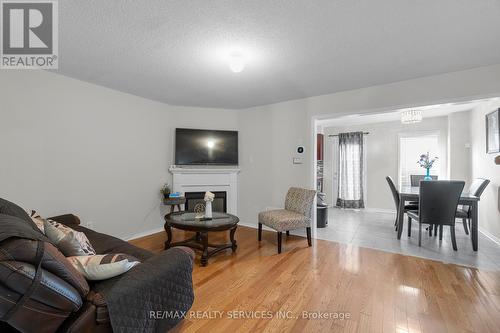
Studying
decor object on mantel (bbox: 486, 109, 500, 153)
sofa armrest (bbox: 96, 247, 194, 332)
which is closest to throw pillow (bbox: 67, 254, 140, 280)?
sofa armrest (bbox: 96, 247, 194, 332)

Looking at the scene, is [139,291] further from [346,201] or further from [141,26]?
[346,201]

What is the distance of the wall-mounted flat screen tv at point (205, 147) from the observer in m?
4.03

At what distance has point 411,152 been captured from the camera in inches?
218

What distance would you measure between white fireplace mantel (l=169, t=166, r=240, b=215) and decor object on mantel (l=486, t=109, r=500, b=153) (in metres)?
3.98

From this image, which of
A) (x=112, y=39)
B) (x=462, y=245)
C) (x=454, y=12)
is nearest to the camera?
(x=454, y=12)

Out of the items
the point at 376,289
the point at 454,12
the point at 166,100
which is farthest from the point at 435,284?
the point at 166,100

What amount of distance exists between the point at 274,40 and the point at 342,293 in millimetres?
2335

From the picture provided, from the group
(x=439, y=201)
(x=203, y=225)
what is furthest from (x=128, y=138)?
(x=439, y=201)

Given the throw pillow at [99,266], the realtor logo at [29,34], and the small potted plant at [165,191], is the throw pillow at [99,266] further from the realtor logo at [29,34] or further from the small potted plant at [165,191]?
the small potted plant at [165,191]

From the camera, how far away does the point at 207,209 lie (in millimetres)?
2885

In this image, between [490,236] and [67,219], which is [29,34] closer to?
[67,219]

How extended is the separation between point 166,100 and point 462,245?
5013mm

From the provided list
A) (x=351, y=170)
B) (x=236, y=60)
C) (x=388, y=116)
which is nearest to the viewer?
(x=236, y=60)

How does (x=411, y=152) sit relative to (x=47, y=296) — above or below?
above
